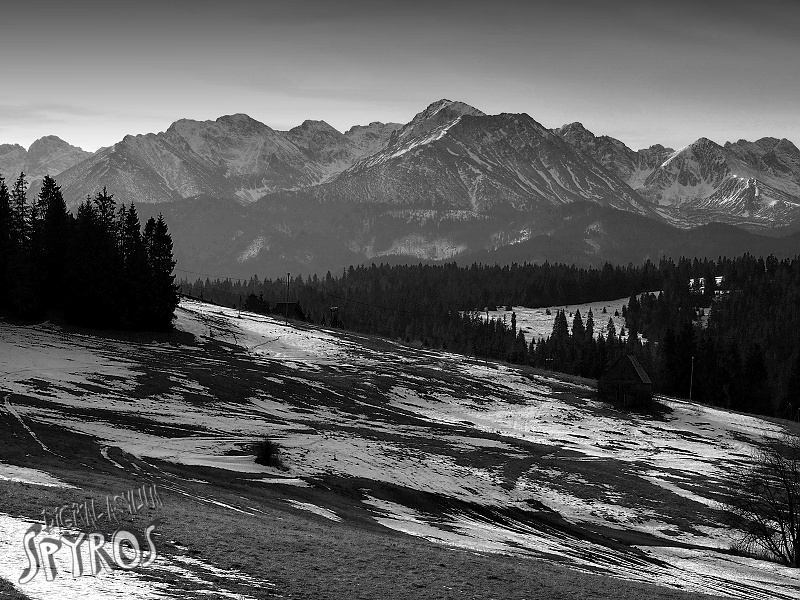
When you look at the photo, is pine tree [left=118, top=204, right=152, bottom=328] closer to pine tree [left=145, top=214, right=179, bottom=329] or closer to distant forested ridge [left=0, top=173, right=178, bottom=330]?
distant forested ridge [left=0, top=173, right=178, bottom=330]

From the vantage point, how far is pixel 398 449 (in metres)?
63.2

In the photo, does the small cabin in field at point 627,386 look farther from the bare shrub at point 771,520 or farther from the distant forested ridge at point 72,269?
the distant forested ridge at point 72,269

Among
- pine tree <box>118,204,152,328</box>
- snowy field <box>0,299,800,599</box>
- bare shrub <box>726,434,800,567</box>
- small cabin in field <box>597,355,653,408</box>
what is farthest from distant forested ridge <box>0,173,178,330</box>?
bare shrub <box>726,434,800,567</box>

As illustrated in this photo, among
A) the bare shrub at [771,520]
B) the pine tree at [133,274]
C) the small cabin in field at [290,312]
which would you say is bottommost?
the bare shrub at [771,520]

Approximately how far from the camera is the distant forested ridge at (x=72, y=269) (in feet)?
334

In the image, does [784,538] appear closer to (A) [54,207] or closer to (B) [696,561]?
(B) [696,561]

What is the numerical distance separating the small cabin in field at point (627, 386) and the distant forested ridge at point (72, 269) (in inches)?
2348

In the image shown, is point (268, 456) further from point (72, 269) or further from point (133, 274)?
point (133, 274)

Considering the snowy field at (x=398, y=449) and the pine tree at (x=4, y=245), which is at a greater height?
the pine tree at (x=4, y=245)

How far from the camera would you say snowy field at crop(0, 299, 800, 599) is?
126 ft

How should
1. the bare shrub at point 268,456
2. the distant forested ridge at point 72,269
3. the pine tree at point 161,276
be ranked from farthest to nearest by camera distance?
the pine tree at point 161,276, the distant forested ridge at point 72,269, the bare shrub at point 268,456

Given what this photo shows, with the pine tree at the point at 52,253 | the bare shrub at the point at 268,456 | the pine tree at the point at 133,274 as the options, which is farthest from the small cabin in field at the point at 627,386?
the bare shrub at the point at 268,456

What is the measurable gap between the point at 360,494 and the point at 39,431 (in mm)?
17285

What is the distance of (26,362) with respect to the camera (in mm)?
75062
